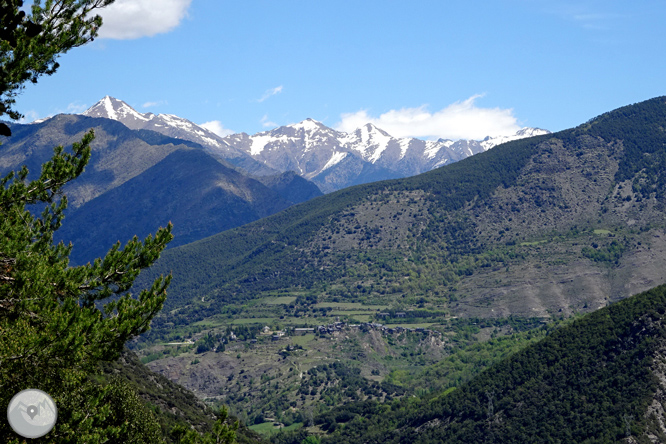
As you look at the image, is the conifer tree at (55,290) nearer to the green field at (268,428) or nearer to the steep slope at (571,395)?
the steep slope at (571,395)

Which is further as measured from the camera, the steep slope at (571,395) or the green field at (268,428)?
the green field at (268,428)

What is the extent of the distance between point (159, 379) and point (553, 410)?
6852 cm

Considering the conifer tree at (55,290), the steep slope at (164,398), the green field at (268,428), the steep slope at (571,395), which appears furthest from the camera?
the green field at (268,428)

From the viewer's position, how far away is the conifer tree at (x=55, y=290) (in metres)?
28.4

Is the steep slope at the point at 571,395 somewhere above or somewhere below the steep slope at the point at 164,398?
below

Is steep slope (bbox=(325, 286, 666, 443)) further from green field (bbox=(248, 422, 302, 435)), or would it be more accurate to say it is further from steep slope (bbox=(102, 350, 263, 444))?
steep slope (bbox=(102, 350, 263, 444))

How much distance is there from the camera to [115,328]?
100 feet

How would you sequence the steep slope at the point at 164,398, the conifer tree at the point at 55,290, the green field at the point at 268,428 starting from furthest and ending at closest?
the green field at the point at 268,428, the steep slope at the point at 164,398, the conifer tree at the point at 55,290

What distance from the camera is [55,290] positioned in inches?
1213

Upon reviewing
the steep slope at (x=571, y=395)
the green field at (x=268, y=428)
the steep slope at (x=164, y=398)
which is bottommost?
the green field at (x=268, y=428)

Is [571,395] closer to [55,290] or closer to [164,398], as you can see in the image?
[164,398]

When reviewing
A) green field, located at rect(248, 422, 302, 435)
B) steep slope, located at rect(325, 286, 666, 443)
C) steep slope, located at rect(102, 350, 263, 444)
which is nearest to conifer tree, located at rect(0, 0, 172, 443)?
steep slope, located at rect(102, 350, 263, 444)

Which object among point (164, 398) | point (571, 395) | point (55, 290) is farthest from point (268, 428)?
point (55, 290)

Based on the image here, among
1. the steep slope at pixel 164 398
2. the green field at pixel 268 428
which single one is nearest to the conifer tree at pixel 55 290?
the steep slope at pixel 164 398
